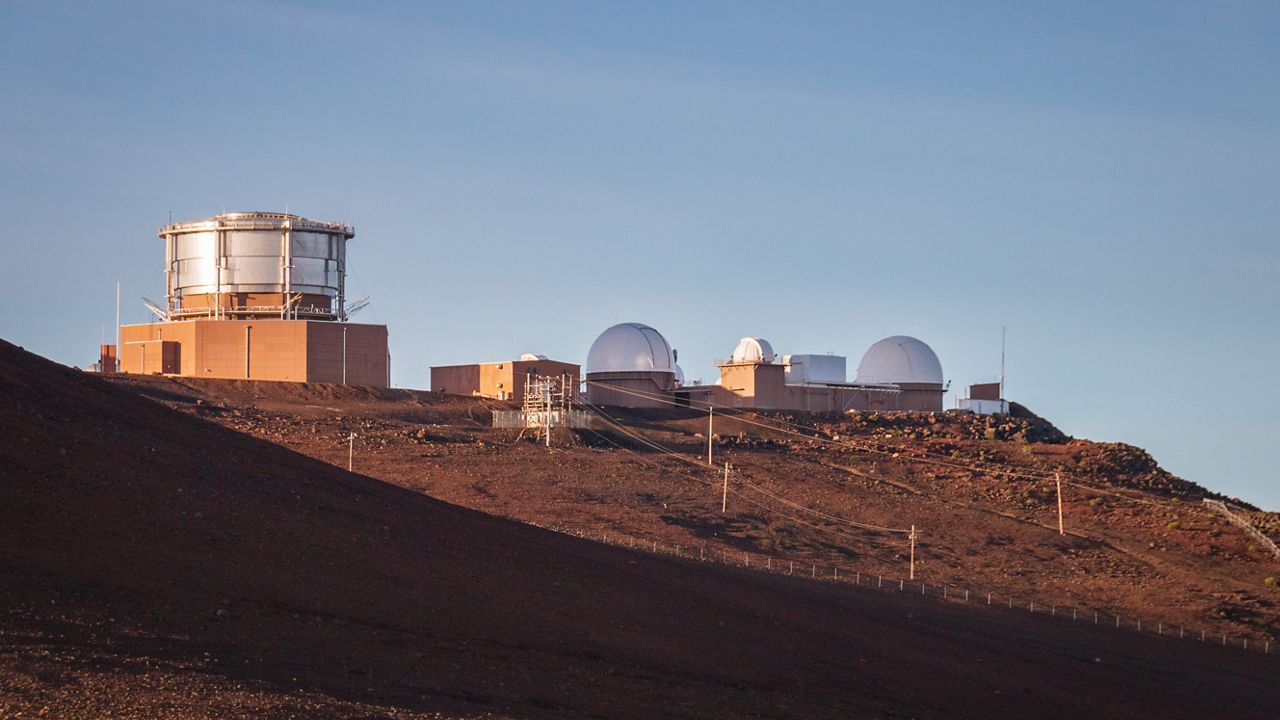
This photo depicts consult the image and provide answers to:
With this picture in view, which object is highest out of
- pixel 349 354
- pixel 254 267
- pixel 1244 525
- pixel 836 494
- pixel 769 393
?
pixel 254 267

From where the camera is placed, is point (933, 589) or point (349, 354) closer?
point (933, 589)

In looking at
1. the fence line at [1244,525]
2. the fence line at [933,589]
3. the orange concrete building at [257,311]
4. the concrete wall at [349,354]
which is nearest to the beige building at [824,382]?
the concrete wall at [349,354]

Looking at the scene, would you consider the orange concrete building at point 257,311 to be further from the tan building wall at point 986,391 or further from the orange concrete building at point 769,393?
the tan building wall at point 986,391

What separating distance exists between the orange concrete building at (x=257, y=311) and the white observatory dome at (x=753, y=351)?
19.7 metres

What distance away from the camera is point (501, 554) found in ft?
74.5

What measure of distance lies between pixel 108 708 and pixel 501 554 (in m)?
10.9

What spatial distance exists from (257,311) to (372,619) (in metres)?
44.9

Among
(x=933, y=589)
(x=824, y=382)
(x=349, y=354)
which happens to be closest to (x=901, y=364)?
(x=824, y=382)

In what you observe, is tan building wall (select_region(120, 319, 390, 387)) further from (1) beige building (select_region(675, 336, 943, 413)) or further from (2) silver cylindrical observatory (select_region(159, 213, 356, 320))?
(1) beige building (select_region(675, 336, 943, 413))

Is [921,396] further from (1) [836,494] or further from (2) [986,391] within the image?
(1) [836,494]

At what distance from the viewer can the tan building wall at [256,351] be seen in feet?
186

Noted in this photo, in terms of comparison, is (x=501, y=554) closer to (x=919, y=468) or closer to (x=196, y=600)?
(x=196, y=600)

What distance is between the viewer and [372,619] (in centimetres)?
1742

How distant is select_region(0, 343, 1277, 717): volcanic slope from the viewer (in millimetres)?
13961
